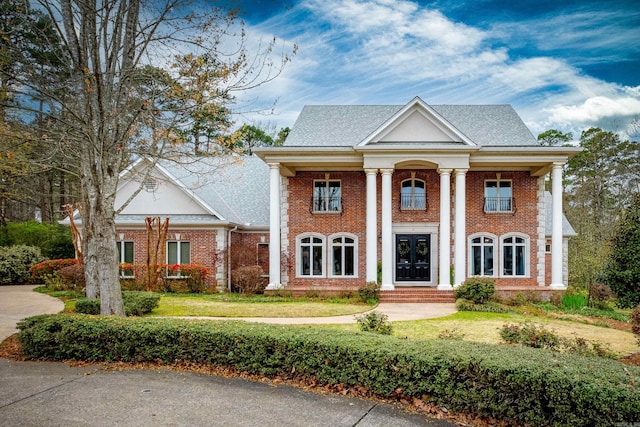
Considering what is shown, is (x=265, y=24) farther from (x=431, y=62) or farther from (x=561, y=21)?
(x=561, y=21)

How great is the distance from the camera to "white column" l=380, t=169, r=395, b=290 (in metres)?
18.7

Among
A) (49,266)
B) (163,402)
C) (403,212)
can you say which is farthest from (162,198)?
(163,402)

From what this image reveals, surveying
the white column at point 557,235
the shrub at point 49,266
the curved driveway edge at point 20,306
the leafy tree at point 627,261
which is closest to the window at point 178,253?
the shrub at point 49,266

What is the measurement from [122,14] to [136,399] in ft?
25.8

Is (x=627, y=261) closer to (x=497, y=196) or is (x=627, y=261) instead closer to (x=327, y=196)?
(x=497, y=196)

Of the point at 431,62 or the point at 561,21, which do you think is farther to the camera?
the point at 431,62

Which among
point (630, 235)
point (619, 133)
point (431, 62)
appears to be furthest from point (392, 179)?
point (619, 133)

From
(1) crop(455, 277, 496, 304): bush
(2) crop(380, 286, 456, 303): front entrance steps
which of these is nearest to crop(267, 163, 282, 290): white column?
(2) crop(380, 286, 456, 303): front entrance steps

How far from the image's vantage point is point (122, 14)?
10.1 m

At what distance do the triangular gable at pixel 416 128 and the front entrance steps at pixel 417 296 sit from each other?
5.94 meters

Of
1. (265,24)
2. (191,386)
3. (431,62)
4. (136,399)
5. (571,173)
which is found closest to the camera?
(136,399)

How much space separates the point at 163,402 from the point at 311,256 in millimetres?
14719

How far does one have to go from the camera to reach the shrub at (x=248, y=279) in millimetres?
19734

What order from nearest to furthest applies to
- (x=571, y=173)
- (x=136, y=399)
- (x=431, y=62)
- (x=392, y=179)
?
1. (x=136, y=399)
2. (x=431, y=62)
3. (x=392, y=179)
4. (x=571, y=173)
